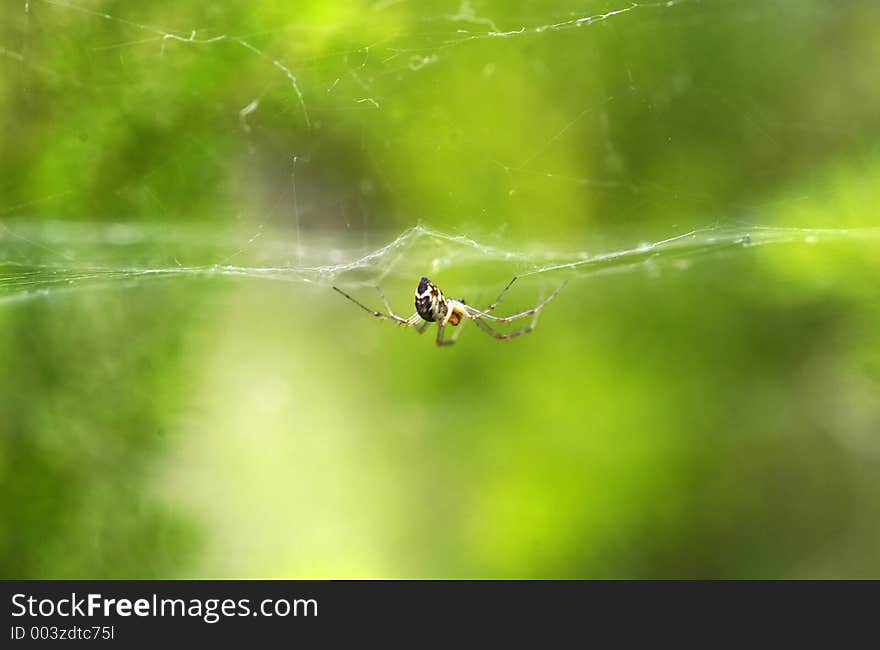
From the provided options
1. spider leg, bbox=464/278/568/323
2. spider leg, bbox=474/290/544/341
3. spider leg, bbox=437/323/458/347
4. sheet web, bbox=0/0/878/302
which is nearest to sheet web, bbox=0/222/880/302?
sheet web, bbox=0/0/878/302

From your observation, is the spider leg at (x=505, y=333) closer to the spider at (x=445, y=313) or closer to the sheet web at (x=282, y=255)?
the spider at (x=445, y=313)

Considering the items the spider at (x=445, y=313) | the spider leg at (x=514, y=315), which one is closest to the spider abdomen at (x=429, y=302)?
the spider at (x=445, y=313)

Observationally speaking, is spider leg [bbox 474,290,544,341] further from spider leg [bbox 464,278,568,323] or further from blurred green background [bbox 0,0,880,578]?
blurred green background [bbox 0,0,880,578]

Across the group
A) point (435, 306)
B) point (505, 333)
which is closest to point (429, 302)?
point (435, 306)

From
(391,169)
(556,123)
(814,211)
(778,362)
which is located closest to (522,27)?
(556,123)

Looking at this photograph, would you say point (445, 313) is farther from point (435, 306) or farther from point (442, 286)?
point (442, 286)

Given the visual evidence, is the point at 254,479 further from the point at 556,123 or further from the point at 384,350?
the point at 556,123
